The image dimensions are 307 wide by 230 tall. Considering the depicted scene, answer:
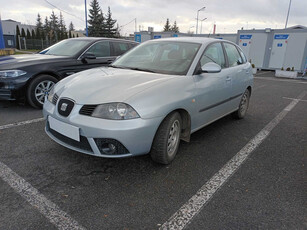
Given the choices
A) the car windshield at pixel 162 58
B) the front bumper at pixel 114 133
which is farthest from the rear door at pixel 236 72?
the front bumper at pixel 114 133

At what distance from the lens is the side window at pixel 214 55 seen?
3412 mm

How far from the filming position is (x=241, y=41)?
59.4 feet

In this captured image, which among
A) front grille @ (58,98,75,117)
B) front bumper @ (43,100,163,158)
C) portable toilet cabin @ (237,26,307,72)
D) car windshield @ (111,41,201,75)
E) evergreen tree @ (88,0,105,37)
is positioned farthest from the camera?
evergreen tree @ (88,0,105,37)

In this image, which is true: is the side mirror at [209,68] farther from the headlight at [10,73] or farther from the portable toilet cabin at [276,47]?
the portable toilet cabin at [276,47]

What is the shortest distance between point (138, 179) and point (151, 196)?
1.07ft

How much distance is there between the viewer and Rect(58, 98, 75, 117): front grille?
2542 mm

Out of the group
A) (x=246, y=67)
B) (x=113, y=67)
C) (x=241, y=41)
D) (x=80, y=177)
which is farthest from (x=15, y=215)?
(x=241, y=41)

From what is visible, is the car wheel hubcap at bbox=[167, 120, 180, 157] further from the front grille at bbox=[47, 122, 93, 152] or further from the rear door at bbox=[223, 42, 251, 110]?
the rear door at bbox=[223, 42, 251, 110]

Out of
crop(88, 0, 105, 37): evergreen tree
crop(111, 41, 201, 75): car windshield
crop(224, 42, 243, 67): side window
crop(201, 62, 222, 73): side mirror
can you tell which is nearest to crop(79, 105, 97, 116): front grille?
crop(111, 41, 201, 75): car windshield

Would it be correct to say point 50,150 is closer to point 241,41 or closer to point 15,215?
point 15,215

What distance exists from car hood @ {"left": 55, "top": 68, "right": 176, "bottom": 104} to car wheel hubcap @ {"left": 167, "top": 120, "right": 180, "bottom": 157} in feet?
1.87

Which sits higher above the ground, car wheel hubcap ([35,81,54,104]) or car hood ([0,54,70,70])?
car hood ([0,54,70,70])

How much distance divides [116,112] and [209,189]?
125 centimetres

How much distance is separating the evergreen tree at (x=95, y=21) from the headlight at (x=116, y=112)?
1913 inches
